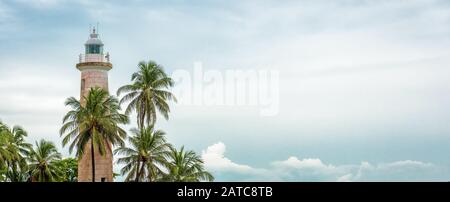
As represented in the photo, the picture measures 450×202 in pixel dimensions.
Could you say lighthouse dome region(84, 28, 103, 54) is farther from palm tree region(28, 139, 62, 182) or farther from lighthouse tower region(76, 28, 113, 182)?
palm tree region(28, 139, 62, 182)

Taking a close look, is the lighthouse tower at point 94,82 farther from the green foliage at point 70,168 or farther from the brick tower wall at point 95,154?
the green foliage at point 70,168

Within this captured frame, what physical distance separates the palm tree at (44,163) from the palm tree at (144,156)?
19.8 metres

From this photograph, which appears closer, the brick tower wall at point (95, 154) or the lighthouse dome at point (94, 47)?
the brick tower wall at point (95, 154)

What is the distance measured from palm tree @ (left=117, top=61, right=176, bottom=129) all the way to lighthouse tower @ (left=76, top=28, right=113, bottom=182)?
340 centimetres

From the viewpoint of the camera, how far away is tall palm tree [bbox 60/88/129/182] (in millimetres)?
70625

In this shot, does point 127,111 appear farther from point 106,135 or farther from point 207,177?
point 207,177

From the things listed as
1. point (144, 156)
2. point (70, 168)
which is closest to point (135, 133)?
point (144, 156)

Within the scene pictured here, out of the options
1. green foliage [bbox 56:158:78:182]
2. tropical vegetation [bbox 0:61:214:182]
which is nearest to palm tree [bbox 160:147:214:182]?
tropical vegetation [bbox 0:61:214:182]

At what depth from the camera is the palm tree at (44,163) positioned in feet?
288

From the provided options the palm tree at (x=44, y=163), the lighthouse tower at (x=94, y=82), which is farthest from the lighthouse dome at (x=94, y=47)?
the palm tree at (x=44, y=163)

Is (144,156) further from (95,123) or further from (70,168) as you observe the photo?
(70,168)

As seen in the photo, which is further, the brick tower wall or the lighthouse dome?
the lighthouse dome

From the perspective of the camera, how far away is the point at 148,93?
244 ft
